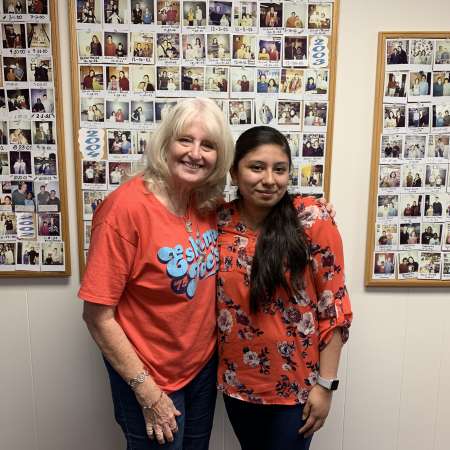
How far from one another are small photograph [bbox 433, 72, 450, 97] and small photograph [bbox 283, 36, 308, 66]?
437mm

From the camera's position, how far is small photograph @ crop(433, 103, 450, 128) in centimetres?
131

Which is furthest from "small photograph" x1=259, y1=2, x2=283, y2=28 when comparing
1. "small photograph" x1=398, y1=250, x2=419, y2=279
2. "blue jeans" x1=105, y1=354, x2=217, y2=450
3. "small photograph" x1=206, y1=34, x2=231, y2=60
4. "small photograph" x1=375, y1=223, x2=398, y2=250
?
"blue jeans" x1=105, y1=354, x2=217, y2=450

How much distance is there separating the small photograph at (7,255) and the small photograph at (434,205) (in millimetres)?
1455

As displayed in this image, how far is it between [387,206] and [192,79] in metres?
0.79

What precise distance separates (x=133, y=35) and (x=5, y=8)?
1.37 feet

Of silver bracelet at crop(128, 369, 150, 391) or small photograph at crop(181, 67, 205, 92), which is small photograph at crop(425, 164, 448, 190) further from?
silver bracelet at crop(128, 369, 150, 391)

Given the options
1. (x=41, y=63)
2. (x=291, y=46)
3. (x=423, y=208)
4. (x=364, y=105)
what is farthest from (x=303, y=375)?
(x=41, y=63)

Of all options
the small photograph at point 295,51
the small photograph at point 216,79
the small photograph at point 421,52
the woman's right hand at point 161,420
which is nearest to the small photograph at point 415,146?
the small photograph at point 421,52

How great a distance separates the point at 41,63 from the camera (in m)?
1.28

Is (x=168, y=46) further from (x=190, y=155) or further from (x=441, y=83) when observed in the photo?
(x=441, y=83)

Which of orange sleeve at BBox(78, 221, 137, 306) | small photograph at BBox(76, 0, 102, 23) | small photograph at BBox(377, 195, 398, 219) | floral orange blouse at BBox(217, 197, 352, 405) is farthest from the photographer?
small photograph at BBox(377, 195, 398, 219)

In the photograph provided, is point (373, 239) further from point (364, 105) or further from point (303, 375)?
point (303, 375)

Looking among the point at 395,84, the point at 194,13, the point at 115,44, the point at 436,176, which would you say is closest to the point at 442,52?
the point at 395,84

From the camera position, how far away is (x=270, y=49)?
1272mm
